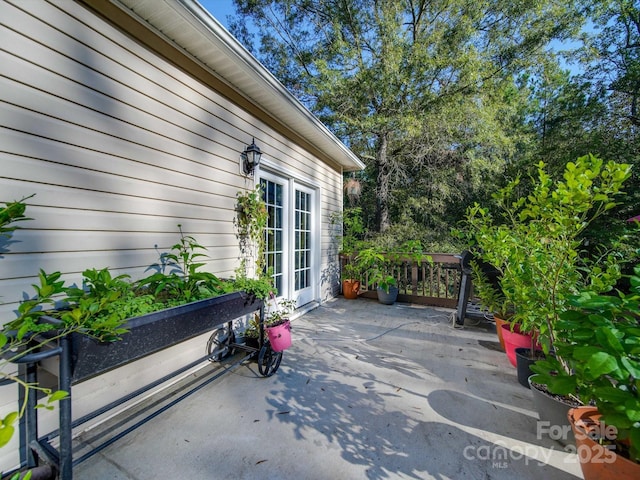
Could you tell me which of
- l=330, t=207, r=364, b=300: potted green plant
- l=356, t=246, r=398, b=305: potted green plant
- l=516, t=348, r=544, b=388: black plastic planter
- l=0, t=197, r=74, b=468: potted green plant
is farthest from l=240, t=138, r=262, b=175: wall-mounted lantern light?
l=516, t=348, r=544, b=388: black plastic planter

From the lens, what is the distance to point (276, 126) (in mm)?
3684

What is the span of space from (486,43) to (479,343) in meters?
8.58

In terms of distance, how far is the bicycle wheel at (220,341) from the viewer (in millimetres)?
2669

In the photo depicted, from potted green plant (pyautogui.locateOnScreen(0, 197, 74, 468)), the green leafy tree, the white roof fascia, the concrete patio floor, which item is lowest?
the concrete patio floor

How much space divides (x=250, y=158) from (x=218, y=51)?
97 centimetres

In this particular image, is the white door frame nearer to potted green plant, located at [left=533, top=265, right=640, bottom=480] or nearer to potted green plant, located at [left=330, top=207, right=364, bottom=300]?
potted green plant, located at [left=330, top=207, right=364, bottom=300]

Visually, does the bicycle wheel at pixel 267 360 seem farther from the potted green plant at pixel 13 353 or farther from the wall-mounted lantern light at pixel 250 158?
the wall-mounted lantern light at pixel 250 158

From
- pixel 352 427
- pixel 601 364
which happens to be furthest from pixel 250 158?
pixel 601 364

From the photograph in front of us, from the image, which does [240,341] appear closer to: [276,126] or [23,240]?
[23,240]

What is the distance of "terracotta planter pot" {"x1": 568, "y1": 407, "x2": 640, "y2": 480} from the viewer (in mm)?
1095

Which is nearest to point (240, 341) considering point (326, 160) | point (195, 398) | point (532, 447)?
point (195, 398)

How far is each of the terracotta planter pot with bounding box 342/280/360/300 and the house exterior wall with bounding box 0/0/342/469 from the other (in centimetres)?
310

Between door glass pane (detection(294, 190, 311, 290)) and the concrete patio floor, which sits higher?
door glass pane (detection(294, 190, 311, 290))

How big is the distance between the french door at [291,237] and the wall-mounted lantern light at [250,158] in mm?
352
